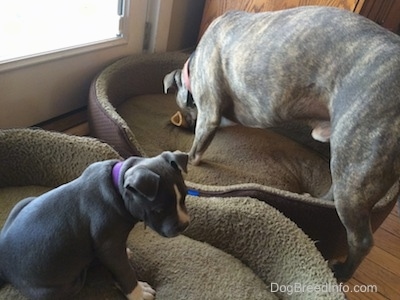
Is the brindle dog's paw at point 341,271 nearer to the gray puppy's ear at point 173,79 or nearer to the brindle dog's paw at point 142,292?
the brindle dog's paw at point 142,292

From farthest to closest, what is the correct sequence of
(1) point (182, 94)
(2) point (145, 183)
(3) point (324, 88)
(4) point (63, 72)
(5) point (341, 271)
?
(1) point (182, 94)
(4) point (63, 72)
(5) point (341, 271)
(3) point (324, 88)
(2) point (145, 183)

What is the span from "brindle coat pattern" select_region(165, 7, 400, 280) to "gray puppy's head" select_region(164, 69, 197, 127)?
0.11 m

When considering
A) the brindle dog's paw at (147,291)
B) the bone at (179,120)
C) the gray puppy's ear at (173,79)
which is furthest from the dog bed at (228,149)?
the brindle dog's paw at (147,291)

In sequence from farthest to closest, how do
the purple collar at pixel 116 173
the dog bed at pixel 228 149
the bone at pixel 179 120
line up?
the bone at pixel 179 120, the dog bed at pixel 228 149, the purple collar at pixel 116 173

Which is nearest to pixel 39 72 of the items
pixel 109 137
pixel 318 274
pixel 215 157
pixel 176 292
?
pixel 109 137

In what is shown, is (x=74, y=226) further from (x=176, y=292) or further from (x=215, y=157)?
(x=215, y=157)

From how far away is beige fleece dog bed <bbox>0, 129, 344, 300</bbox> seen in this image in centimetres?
127

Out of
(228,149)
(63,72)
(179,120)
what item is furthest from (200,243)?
(63,72)

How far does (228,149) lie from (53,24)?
972 millimetres

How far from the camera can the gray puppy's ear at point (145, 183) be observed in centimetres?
87

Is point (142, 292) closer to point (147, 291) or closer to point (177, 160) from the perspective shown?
point (147, 291)

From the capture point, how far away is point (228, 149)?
6.77 feet

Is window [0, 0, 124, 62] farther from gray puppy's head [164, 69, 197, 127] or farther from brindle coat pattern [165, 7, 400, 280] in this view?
brindle coat pattern [165, 7, 400, 280]

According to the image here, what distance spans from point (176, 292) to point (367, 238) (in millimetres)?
643
